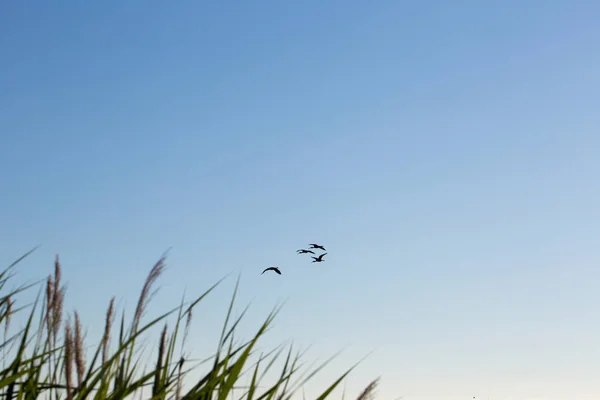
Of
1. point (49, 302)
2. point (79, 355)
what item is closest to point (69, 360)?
point (79, 355)

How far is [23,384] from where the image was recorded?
3385mm

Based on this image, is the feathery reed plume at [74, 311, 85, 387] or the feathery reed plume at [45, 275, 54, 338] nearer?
the feathery reed plume at [74, 311, 85, 387]

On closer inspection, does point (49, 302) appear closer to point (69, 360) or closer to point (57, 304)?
point (57, 304)

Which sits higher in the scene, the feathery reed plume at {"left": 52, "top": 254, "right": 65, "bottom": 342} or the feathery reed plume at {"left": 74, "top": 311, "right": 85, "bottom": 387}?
Result: the feathery reed plume at {"left": 52, "top": 254, "right": 65, "bottom": 342}

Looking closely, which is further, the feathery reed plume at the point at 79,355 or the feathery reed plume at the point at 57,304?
the feathery reed plume at the point at 57,304

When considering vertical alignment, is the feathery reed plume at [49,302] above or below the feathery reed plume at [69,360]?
above

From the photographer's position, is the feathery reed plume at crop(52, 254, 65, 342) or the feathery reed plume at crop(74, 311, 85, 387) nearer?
the feathery reed plume at crop(74, 311, 85, 387)

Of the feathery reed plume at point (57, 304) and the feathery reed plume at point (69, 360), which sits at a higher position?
the feathery reed plume at point (57, 304)

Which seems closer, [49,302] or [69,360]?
[69,360]

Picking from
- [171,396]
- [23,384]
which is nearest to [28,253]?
[23,384]

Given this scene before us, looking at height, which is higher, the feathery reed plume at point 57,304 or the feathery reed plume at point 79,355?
the feathery reed plume at point 57,304

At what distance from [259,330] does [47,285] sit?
3.49 ft

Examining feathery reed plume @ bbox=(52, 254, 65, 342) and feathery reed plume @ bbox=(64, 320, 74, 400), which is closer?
feathery reed plume @ bbox=(64, 320, 74, 400)

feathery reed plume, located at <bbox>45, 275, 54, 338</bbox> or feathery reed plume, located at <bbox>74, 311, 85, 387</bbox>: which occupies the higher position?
feathery reed plume, located at <bbox>45, 275, 54, 338</bbox>
